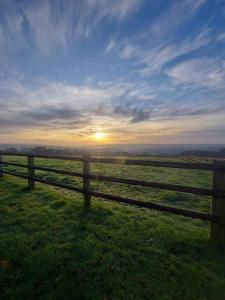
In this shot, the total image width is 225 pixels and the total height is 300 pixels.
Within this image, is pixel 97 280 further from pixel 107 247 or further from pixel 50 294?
pixel 107 247

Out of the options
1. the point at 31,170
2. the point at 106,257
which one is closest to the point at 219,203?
the point at 106,257

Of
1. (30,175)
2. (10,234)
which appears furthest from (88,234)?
(30,175)

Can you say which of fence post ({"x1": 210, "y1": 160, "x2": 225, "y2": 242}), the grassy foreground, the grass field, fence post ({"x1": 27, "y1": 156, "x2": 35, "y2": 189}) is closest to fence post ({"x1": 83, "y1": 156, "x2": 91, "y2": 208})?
the grass field

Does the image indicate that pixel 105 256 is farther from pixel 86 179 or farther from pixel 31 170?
pixel 31 170

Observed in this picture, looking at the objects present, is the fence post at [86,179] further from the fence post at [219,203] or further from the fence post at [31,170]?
the fence post at [219,203]

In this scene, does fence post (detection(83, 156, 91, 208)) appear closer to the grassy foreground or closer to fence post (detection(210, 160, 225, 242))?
the grassy foreground

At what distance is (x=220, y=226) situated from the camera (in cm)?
513

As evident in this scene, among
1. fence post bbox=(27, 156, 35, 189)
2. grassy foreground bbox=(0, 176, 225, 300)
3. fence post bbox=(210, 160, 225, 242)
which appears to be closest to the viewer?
grassy foreground bbox=(0, 176, 225, 300)

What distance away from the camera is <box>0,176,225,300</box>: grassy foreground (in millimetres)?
3652

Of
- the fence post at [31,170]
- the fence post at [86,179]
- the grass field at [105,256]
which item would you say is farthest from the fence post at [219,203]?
the fence post at [31,170]

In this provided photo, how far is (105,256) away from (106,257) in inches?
1.5

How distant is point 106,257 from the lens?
4.54m

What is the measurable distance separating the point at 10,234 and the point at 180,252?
4.05 metres

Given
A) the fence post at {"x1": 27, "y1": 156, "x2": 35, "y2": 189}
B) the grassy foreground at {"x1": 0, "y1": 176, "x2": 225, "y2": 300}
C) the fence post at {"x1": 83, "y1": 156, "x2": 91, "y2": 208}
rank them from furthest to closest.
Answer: the fence post at {"x1": 27, "y1": 156, "x2": 35, "y2": 189}, the fence post at {"x1": 83, "y1": 156, "x2": 91, "y2": 208}, the grassy foreground at {"x1": 0, "y1": 176, "x2": 225, "y2": 300}
